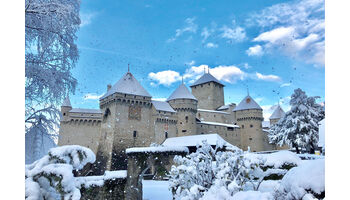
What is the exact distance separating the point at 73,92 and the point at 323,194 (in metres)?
5.71

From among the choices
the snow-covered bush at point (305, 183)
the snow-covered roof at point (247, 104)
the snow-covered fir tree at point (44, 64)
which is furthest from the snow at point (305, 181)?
the snow-covered roof at point (247, 104)

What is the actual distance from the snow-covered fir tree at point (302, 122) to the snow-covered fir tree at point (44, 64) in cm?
1522

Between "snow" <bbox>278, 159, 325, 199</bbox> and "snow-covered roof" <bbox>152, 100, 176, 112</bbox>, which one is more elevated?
"snow-covered roof" <bbox>152, 100, 176, 112</bbox>

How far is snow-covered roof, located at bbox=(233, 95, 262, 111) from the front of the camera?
28.7 meters

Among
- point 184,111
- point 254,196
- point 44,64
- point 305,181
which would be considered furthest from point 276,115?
point 305,181

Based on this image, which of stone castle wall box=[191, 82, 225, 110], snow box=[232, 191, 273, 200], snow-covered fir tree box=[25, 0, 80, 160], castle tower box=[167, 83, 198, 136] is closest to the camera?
snow box=[232, 191, 273, 200]

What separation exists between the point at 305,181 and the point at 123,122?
18.4 meters

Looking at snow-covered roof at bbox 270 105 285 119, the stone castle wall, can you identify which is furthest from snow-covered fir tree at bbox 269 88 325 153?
the stone castle wall

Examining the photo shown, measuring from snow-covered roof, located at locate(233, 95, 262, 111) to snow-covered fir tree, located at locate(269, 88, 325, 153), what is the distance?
11.9 metres

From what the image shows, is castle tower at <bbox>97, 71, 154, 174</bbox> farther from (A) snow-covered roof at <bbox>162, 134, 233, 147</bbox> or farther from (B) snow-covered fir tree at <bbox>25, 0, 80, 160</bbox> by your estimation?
(B) snow-covered fir tree at <bbox>25, 0, 80, 160</bbox>

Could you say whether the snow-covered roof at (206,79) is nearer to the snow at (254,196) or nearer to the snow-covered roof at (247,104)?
the snow-covered roof at (247,104)

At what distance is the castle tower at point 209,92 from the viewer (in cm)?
3281
